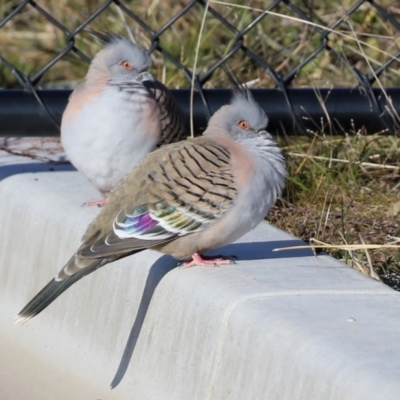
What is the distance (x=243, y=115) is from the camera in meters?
3.66

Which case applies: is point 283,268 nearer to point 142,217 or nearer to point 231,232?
point 231,232

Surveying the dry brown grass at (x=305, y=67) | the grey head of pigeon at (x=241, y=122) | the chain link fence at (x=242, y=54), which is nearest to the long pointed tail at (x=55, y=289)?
the grey head of pigeon at (x=241, y=122)

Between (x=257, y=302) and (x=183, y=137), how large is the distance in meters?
1.63

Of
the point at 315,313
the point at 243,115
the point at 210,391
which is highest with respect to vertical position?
the point at 243,115

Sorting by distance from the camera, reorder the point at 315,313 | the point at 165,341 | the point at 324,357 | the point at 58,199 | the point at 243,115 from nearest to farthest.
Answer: the point at 324,357, the point at 315,313, the point at 165,341, the point at 243,115, the point at 58,199

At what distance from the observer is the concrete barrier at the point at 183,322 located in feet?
8.78

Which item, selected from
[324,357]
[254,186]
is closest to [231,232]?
[254,186]

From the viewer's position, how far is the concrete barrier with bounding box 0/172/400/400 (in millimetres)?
2677

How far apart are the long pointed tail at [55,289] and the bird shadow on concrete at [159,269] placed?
19 centimetres

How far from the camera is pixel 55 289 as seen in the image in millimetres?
3330

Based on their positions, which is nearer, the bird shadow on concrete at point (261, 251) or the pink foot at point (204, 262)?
the pink foot at point (204, 262)

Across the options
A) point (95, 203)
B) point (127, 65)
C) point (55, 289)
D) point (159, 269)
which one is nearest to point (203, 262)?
point (159, 269)

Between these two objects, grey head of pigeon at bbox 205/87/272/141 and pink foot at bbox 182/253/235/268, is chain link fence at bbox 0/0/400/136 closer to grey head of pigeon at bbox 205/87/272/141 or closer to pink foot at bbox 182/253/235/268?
grey head of pigeon at bbox 205/87/272/141

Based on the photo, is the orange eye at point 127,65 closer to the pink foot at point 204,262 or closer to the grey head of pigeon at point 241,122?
the grey head of pigeon at point 241,122
